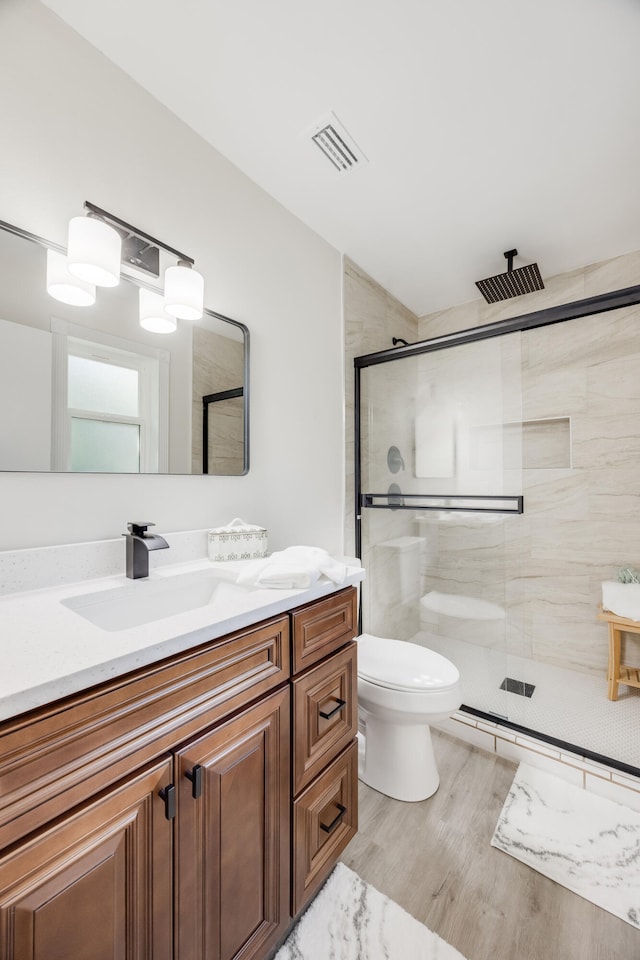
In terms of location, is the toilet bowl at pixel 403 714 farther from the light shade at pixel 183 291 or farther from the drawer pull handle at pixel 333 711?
the light shade at pixel 183 291

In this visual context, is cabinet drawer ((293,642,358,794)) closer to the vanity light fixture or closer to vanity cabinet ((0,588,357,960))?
vanity cabinet ((0,588,357,960))

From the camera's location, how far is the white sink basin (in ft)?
3.26

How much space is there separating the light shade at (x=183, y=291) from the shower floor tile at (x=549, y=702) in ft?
6.25

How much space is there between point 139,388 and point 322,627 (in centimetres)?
92

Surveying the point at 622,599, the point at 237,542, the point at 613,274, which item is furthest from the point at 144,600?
the point at 613,274

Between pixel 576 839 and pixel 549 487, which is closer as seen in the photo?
pixel 576 839

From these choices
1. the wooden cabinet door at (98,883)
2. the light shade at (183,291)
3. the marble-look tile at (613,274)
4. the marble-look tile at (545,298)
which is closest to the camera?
the wooden cabinet door at (98,883)

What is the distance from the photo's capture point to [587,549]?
7.88 feet

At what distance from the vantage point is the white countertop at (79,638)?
1.87 feet

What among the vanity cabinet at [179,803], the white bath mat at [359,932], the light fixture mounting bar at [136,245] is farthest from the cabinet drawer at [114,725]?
the light fixture mounting bar at [136,245]

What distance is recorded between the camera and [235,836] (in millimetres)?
848

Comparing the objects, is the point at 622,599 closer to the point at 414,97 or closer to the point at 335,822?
the point at 335,822

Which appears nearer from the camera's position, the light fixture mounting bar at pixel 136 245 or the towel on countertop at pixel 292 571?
the towel on countertop at pixel 292 571

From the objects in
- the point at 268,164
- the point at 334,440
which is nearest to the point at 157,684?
the point at 334,440
